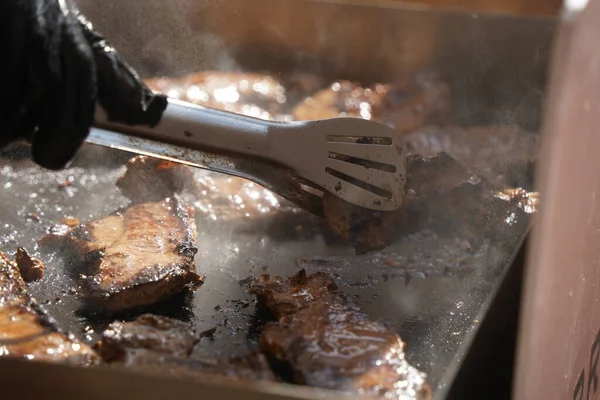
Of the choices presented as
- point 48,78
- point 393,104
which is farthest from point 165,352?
point 393,104

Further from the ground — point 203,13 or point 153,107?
point 203,13

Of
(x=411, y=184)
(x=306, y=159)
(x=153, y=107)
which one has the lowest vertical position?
(x=411, y=184)

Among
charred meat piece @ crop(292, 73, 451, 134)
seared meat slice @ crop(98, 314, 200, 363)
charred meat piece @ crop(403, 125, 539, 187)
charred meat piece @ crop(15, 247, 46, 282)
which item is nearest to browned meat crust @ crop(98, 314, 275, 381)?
seared meat slice @ crop(98, 314, 200, 363)

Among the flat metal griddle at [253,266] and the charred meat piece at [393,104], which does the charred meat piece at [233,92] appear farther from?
the flat metal griddle at [253,266]

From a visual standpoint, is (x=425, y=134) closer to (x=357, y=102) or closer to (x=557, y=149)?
(x=357, y=102)

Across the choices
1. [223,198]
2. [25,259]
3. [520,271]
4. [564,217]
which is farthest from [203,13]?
[564,217]

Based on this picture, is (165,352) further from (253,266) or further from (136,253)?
(253,266)
